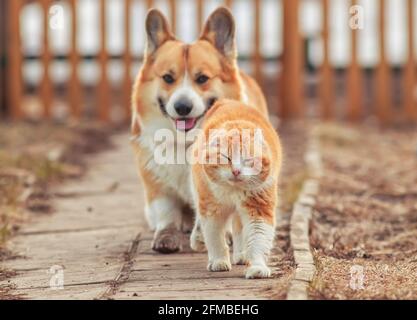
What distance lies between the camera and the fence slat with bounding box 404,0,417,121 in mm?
11273

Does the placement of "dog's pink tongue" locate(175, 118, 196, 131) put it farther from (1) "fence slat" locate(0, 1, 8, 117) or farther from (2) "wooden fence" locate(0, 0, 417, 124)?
(1) "fence slat" locate(0, 1, 8, 117)

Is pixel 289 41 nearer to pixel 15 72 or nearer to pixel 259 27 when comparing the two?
pixel 259 27

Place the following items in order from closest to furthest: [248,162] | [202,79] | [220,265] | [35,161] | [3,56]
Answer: [248,162]
[220,265]
[202,79]
[35,161]
[3,56]

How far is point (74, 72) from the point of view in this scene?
37.7 feet

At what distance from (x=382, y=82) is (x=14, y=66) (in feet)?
13.6

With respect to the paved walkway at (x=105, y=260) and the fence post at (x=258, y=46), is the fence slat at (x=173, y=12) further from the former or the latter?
the paved walkway at (x=105, y=260)

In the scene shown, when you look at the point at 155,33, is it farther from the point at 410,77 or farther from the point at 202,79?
the point at 410,77

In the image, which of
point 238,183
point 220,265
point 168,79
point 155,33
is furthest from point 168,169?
point 238,183

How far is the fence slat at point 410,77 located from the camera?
1127cm

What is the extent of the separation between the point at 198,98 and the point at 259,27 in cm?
563

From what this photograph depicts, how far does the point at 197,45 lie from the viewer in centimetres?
608

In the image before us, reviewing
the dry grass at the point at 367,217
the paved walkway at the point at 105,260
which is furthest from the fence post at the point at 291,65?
the paved walkway at the point at 105,260

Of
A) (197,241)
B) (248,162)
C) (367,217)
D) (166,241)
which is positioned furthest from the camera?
(367,217)
